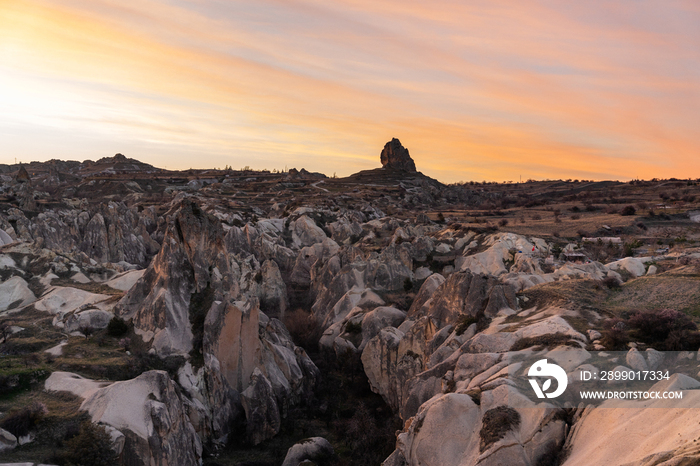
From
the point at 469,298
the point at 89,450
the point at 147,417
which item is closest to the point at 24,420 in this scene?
the point at 89,450

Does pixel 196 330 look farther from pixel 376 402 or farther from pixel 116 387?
pixel 376 402

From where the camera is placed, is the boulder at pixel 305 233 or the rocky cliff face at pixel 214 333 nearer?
the rocky cliff face at pixel 214 333

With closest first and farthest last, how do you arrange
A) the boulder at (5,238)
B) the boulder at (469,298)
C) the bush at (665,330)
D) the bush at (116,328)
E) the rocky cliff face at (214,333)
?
the bush at (665,330)
the boulder at (469,298)
the rocky cliff face at (214,333)
the bush at (116,328)
the boulder at (5,238)

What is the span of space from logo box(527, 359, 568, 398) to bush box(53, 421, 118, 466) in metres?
17.6

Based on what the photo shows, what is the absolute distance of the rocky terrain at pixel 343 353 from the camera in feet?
58.0

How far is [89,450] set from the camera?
63.4 feet

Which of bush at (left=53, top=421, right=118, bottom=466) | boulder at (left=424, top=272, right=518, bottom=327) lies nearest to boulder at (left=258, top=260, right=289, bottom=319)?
boulder at (left=424, top=272, right=518, bottom=327)

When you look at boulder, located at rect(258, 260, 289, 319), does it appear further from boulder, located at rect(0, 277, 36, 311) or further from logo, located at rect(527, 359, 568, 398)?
logo, located at rect(527, 359, 568, 398)

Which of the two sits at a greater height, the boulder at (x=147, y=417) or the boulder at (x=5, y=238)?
the boulder at (x=5, y=238)

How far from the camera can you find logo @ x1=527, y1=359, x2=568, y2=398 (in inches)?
715

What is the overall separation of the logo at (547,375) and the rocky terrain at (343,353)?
0.38 meters

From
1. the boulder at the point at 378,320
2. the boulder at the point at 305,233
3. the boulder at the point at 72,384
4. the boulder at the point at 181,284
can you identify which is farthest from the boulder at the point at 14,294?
the boulder at the point at 305,233

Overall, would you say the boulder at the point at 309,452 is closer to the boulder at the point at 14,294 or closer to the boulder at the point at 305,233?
the boulder at the point at 14,294

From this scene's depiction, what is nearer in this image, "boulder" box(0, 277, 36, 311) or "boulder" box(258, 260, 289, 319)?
"boulder" box(0, 277, 36, 311)
